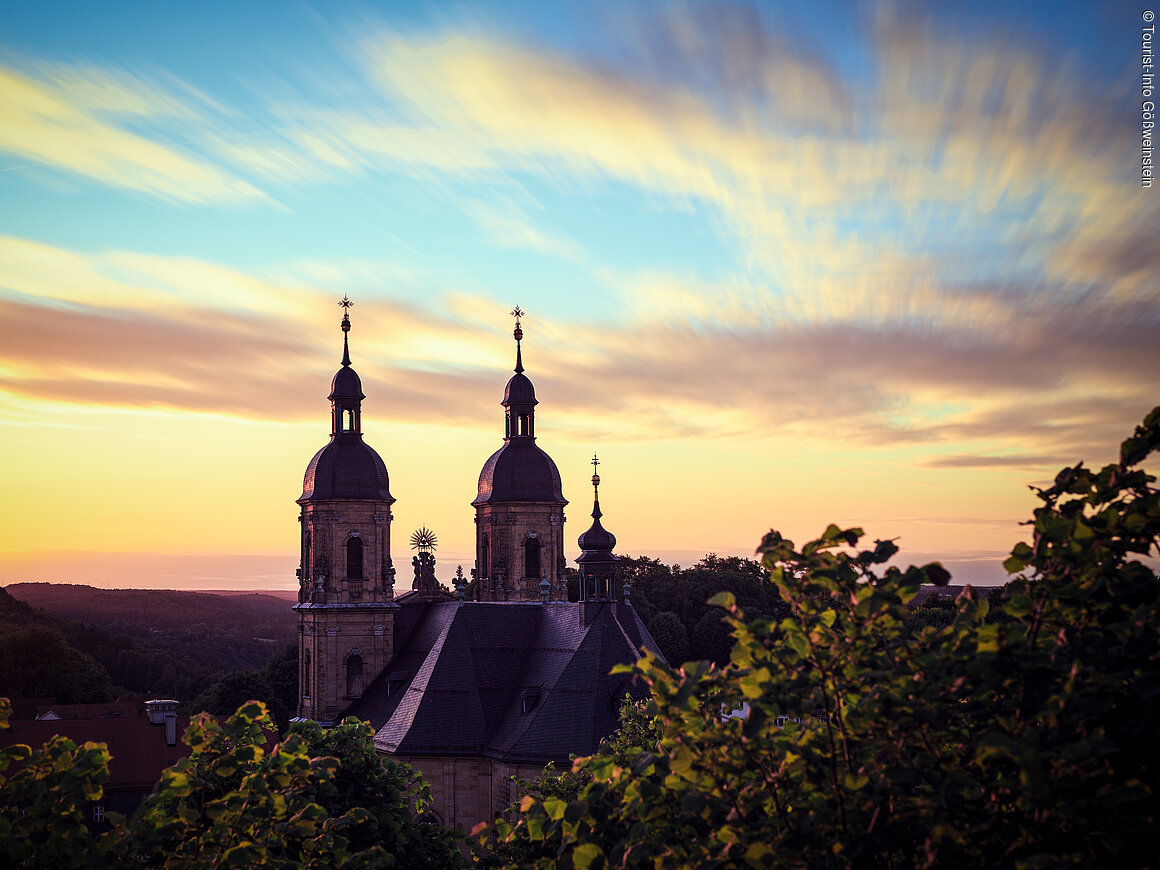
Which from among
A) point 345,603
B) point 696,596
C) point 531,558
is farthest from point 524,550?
point 696,596

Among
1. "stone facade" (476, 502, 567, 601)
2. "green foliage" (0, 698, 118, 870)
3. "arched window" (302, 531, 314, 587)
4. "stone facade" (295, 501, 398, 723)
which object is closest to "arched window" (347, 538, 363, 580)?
"stone facade" (295, 501, 398, 723)

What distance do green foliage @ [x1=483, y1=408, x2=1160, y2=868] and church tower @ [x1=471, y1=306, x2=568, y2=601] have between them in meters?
49.2

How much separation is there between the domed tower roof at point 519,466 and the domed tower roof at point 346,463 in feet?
24.4

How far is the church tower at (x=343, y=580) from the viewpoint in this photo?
50844 millimetres

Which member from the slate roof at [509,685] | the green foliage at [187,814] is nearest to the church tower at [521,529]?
the slate roof at [509,685]

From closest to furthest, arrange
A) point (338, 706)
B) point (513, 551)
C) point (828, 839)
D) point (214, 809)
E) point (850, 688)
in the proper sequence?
point (828, 839)
point (850, 688)
point (214, 809)
point (338, 706)
point (513, 551)

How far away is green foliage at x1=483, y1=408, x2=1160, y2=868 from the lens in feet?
22.2

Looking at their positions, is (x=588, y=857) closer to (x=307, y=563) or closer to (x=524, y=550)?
(x=307, y=563)

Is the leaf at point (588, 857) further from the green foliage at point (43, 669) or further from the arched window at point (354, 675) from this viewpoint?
the green foliage at point (43, 669)

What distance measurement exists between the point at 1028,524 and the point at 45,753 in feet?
28.4

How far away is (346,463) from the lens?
2045 inches

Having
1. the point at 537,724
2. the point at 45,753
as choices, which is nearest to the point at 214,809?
the point at 45,753

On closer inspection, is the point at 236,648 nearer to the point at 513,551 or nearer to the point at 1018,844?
the point at 513,551

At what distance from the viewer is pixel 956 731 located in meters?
7.67
